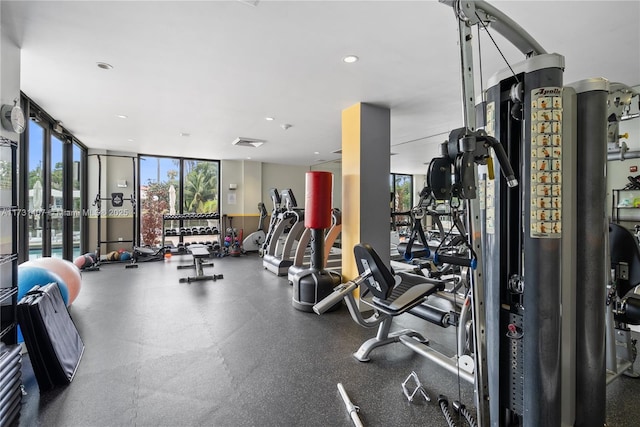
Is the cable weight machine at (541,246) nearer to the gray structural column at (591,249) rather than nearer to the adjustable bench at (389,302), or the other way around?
the gray structural column at (591,249)

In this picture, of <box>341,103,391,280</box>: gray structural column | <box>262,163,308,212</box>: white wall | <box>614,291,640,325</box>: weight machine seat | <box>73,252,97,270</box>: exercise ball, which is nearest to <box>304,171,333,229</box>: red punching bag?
<box>341,103,391,280</box>: gray structural column

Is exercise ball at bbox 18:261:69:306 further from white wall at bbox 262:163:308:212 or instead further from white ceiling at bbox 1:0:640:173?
white wall at bbox 262:163:308:212

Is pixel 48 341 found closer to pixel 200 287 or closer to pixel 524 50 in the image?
pixel 200 287

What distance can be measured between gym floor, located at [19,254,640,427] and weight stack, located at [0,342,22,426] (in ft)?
0.29

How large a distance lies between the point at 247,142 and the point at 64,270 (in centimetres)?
373

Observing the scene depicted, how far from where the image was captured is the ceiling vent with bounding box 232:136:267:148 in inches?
235

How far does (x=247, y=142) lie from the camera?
6.19 m

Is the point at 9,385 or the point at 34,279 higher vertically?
the point at 34,279

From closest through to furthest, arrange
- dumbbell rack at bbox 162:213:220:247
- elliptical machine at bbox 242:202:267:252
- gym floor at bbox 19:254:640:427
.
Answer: gym floor at bbox 19:254:640:427 → dumbbell rack at bbox 162:213:220:247 → elliptical machine at bbox 242:202:267:252

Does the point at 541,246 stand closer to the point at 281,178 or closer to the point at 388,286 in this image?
the point at 388,286

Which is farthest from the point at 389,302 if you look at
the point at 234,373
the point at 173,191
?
the point at 173,191

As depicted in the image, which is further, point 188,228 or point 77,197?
point 188,228

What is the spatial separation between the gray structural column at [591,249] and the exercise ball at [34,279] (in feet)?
12.8

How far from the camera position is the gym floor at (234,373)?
77.2 inches
